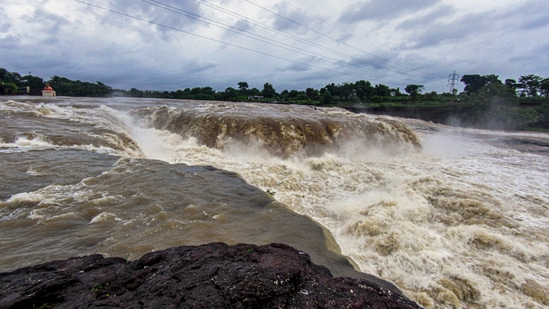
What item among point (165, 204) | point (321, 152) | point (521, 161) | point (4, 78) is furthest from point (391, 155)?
point (4, 78)

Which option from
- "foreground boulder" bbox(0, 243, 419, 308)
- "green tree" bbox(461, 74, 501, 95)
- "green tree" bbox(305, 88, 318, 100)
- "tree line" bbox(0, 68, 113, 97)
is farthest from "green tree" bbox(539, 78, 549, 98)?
"tree line" bbox(0, 68, 113, 97)

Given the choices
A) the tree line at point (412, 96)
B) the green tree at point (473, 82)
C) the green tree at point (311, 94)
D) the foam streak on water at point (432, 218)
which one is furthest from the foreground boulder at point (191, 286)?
the green tree at point (473, 82)

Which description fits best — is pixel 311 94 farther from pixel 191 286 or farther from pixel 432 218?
pixel 191 286

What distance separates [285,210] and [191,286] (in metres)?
3.37

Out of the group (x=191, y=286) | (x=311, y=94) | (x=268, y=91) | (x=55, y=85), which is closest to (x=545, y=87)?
(x=311, y=94)

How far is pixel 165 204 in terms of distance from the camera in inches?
196

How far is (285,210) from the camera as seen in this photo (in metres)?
5.16

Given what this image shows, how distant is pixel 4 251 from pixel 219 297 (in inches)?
133

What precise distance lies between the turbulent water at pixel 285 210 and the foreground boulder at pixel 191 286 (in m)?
1.32

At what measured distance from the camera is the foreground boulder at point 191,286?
179cm

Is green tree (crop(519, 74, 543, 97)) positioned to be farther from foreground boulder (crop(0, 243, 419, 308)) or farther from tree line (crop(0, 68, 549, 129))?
foreground boulder (crop(0, 243, 419, 308))

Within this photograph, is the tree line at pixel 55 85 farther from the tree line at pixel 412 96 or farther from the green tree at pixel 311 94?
the green tree at pixel 311 94

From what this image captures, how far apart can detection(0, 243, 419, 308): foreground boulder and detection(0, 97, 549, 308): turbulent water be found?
1316mm

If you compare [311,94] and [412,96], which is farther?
[311,94]
